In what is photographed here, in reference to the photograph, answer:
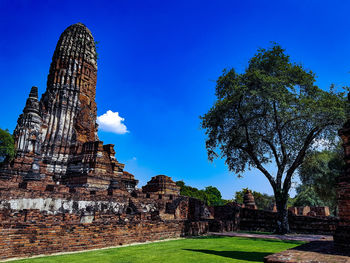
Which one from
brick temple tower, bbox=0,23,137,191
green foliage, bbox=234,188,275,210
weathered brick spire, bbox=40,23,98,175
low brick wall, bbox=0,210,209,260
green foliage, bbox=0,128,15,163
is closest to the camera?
low brick wall, bbox=0,210,209,260

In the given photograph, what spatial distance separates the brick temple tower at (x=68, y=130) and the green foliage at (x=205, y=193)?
32162 mm

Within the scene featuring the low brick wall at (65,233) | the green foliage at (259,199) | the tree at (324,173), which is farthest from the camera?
the green foliage at (259,199)

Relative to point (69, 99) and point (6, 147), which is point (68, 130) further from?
point (6, 147)

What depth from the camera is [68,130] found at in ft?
74.2

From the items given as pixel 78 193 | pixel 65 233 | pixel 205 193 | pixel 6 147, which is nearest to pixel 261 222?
pixel 78 193

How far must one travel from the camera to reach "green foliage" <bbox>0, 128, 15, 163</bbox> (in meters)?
18.2

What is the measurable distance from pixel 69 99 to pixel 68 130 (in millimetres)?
2807

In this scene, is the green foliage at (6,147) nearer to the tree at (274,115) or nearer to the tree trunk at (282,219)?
the tree at (274,115)

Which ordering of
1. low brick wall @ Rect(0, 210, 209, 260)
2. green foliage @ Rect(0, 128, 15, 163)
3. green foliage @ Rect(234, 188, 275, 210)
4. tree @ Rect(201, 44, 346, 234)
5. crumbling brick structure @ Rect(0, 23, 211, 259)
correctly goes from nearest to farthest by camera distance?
low brick wall @ Rect(0, 210, 209, 260), crumbling brick structure @ Rect(0, 23, 211, 259), tree @ Rect(201, 44, 346, 234), green foliage @ Rect(0, 128, 15, 163), green foliage @ Rect(234, 188, 275, 210)

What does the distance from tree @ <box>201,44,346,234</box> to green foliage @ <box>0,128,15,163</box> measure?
43.2 feet

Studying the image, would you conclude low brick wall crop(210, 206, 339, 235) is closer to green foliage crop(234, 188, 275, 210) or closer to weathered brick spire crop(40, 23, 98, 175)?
weathered brick spire crop(40, 23, 98, 175)

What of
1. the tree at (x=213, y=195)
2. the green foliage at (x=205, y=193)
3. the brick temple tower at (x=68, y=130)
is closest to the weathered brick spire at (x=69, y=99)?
the brick temple tower at (x=68, y=130)

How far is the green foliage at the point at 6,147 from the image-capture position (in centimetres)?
1825

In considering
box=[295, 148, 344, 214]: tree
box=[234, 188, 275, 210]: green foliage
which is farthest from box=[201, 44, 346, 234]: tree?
box=[234, 188, 275, 210]: green foliage
